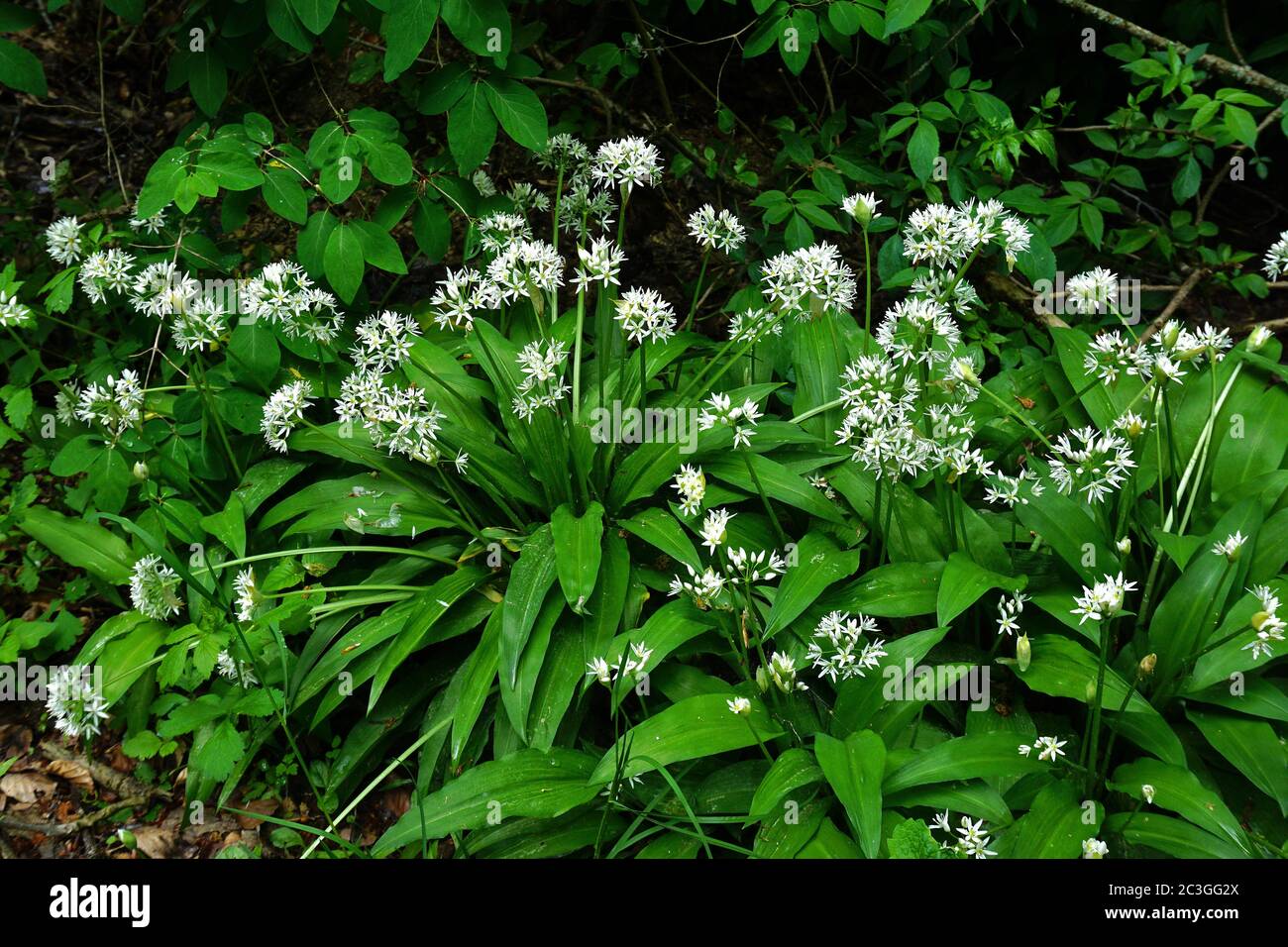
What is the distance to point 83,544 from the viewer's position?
3.61 metres

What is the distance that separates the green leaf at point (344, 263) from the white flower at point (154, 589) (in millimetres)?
1043

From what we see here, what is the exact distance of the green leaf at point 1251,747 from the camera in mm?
2711

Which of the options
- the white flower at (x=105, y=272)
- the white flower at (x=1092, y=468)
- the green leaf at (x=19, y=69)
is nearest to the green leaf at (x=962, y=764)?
the white flower at (x=1092, y=468)

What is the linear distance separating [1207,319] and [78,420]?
5018mm

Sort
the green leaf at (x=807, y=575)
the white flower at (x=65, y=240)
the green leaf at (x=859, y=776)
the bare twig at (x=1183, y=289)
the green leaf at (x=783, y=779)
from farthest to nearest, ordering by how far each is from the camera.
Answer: the bare twig at (x=1183, y=289)
the white flower at (x=65, y=240)
the green leaf at (x=807, y=575)
the green leaf at (x=783, y=779)
the green leaf at (x=859, y=776)

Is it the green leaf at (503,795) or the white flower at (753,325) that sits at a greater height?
the white flower at (753,325)

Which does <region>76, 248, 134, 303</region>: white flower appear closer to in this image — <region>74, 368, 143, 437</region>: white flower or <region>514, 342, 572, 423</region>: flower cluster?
<region>74, 368, 143, 437</region>: white flower

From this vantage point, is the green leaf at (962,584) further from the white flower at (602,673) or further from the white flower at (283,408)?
the white flower at (283,408)

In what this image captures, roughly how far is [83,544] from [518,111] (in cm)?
215

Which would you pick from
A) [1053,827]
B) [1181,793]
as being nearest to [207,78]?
[1053,827]

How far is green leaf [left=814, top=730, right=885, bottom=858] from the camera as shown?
2.49m

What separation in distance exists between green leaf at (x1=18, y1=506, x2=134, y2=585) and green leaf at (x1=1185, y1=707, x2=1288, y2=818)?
3.46 meters

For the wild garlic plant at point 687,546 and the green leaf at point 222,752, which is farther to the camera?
the green leaf at point 222,752

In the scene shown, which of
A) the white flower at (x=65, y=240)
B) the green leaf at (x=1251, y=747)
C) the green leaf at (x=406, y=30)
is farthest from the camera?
the white flower at (x=65, y=240)
